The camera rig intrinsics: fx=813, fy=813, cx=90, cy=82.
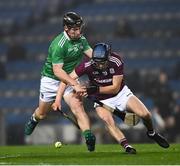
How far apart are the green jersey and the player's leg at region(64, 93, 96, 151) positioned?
50cm

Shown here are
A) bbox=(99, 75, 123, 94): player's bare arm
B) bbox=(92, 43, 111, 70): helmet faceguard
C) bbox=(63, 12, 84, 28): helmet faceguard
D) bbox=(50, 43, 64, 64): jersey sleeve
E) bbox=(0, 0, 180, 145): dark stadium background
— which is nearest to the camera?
bbox=(92, 43, 111, 70): helmet faceguard

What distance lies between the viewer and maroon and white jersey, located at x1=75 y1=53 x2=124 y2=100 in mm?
10133

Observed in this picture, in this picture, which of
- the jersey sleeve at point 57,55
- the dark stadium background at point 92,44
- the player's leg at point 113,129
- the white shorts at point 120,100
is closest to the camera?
the player's leg at point 113,129

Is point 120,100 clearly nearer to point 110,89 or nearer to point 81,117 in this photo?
point 110,89

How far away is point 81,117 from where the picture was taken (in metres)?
10.3

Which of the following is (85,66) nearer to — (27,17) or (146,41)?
(146,41)

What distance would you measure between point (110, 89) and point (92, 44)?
1339cm

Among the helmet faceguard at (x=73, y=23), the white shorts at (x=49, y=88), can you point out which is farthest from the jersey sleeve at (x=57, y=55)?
the white shorts at (x=49, y=88)

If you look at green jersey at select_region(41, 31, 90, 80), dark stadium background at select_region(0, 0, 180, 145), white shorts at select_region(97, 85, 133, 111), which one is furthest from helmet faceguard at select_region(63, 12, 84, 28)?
dark stadium background at select_region(0, 0, 180, 145)

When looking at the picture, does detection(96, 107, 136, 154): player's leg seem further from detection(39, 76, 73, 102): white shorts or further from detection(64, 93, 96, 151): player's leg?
detection(39, 76, 73, 102): white shorts

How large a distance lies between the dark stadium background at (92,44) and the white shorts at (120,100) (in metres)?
7.66

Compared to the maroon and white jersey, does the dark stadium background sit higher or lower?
lower

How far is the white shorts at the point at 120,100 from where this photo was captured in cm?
1027

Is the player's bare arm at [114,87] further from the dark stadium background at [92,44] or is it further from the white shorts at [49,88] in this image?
the dark stadium background at [92,44]
